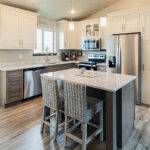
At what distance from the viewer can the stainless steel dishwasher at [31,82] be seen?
3.78m

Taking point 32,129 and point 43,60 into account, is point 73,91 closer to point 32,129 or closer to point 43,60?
point 32,129

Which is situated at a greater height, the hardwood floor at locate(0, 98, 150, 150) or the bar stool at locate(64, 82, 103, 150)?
the bar stool at locate(64, 82, 103, 150)

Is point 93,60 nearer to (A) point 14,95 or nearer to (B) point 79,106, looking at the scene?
(A) point 14,95

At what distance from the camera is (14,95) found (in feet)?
11.6

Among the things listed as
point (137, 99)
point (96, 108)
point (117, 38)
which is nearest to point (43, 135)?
point (96, 108)

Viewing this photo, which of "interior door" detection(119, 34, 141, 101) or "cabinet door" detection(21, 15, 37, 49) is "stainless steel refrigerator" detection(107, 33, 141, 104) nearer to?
"interior door" detection(119, 34, 141, 101)

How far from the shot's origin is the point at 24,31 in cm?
386

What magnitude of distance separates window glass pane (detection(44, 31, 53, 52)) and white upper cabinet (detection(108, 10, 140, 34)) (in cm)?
222

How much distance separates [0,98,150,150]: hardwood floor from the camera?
2.03 metres

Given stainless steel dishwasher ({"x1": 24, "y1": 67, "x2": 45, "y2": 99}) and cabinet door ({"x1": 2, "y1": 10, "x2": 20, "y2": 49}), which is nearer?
cabinet door ({"x1": 2, "y1": 10, "x2": 20, "y2": 49})

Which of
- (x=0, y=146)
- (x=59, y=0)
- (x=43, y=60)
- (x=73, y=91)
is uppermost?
(x=59, y=0)

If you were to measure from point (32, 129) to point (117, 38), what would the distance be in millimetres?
3011

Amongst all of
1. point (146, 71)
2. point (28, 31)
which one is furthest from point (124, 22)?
point (28, 31)

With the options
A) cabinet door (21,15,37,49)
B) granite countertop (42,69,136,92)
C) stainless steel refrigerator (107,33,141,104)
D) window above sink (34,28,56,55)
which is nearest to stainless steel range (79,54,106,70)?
stainless steel refrigerator (107,33,141,104)
